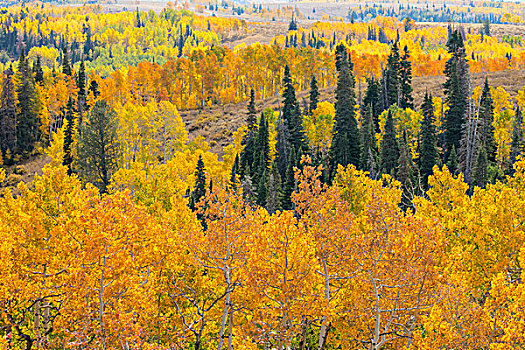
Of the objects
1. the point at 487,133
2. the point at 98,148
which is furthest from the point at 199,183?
the point at 487,133

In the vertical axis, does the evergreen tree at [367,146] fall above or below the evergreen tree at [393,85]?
below

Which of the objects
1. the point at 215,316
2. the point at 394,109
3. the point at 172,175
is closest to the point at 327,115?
the point at 394,109

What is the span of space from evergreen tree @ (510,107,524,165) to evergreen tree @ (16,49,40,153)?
275 feet

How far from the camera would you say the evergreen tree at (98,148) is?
72.6m

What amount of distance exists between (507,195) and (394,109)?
58.6 metres

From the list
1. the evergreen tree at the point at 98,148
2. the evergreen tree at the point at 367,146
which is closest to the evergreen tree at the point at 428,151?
the evergreen tree at the point at 367,146

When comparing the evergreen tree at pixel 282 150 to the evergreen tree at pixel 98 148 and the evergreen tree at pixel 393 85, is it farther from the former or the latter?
the evergreen tree at pixel 393 85

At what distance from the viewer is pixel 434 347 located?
62.7ft

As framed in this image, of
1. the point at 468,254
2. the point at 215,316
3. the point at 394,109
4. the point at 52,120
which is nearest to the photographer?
the point at 215,316

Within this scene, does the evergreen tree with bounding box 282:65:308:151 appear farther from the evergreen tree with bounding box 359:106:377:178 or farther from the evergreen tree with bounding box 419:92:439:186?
the evergreen tree with bounding box 419:92:439:186

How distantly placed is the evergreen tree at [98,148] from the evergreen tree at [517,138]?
2208 inches

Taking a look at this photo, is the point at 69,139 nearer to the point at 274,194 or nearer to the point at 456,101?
the point at 274,194

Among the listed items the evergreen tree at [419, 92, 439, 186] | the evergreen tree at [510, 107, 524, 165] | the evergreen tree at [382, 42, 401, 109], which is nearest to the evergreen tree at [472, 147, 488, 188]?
the evergreen tree at [419, 92, 439, 186]

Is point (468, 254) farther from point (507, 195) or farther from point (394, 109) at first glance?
point (394, 109)
